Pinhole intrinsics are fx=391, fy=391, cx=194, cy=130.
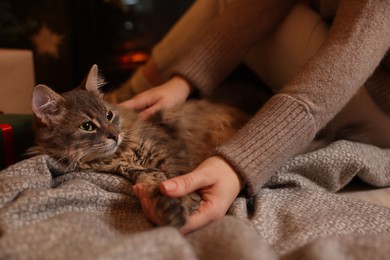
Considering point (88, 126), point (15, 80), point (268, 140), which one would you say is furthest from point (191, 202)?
point (15, 80)

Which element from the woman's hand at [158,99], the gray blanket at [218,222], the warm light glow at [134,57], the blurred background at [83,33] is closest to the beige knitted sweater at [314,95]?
the gray blanket at [218,222]

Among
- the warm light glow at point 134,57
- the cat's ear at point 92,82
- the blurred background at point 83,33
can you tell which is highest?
the cat's ear at point 92,82

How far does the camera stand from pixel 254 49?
1726mm

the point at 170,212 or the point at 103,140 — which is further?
the point at 103,140

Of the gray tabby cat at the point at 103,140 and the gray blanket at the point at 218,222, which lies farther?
the gray tabby cat at the point at 103,140

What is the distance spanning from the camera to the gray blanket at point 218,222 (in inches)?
28.5

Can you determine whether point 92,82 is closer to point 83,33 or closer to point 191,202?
point 191,202

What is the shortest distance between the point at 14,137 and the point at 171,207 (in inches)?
24.8

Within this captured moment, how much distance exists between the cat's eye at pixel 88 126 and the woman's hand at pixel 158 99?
241mm

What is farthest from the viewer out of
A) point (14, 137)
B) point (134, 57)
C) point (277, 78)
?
point (134, 57)

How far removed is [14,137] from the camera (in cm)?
121

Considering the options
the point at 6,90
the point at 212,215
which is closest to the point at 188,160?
the point at 212,215

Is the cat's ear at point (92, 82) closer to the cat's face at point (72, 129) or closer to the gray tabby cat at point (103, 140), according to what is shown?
the gray tabby cat at point (103, 140)

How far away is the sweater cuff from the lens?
1.01 metres
